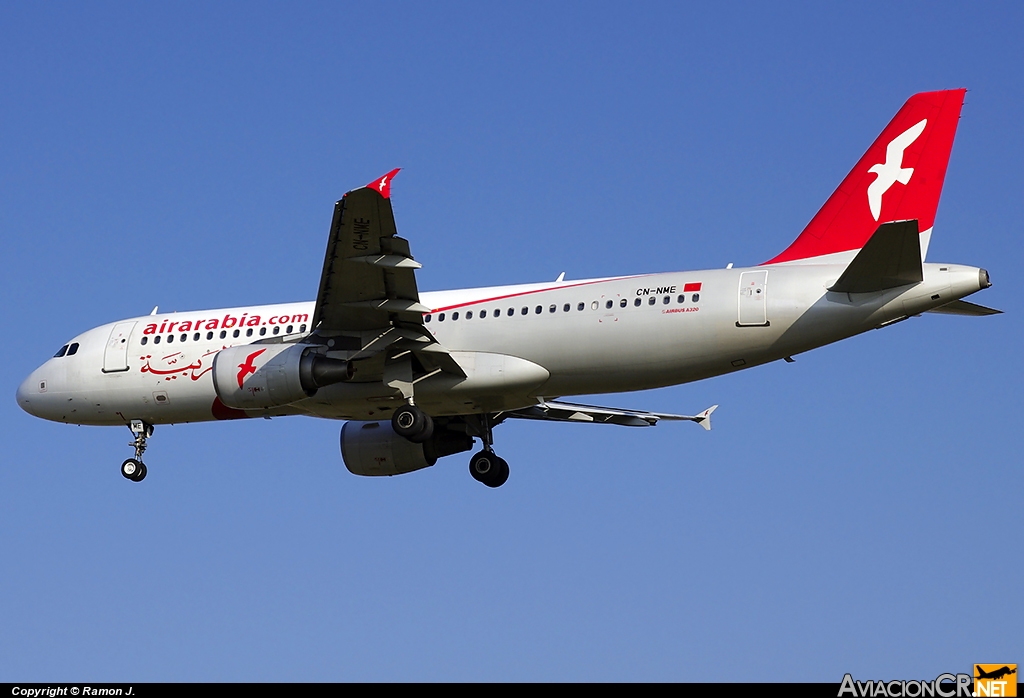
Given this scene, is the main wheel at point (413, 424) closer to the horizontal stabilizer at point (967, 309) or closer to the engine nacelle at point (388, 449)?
the engine nacelle at point (388, 449)

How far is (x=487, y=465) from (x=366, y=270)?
26.5 feet

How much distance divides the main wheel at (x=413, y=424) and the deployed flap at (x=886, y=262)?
352 inches

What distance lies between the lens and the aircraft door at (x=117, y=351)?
106 feet

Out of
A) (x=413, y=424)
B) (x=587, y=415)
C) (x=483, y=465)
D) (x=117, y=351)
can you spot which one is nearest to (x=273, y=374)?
(x=413, y=424)

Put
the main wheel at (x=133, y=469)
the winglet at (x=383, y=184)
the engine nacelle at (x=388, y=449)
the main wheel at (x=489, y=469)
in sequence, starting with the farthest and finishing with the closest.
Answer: the engine nacelle at (x=388, y=449), the main wheel at (x=489, y=469), the main wheel at (x=133, y=469), the winglet at (x=383, y=184)

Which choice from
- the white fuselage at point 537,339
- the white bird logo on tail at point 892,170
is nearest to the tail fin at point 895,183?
the white bird logo on tail at point 892,170

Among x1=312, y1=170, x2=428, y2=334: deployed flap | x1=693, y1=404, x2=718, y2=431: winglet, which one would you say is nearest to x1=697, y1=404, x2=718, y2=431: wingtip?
x1=693, y1=404, x2=718, y2=431: winglet

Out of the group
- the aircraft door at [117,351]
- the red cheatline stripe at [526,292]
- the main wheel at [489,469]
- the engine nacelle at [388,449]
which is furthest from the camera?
the engine nacelle at [388,449]

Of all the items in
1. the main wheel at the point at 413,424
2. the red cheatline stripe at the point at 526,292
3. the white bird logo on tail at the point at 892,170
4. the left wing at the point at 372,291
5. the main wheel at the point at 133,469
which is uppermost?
the white bird logo on tail at the point at 892,170

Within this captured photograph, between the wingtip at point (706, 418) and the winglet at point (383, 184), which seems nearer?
the winglet at point (383, 184)

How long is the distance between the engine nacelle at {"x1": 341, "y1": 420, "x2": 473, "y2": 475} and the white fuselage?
239 cm

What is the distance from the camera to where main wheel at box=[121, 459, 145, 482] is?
3262cm

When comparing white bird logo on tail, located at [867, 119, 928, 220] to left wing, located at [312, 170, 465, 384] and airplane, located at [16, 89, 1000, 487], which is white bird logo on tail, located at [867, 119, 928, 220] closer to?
airplane, located at [16, 89, 1000, 487]

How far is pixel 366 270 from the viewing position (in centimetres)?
2691
